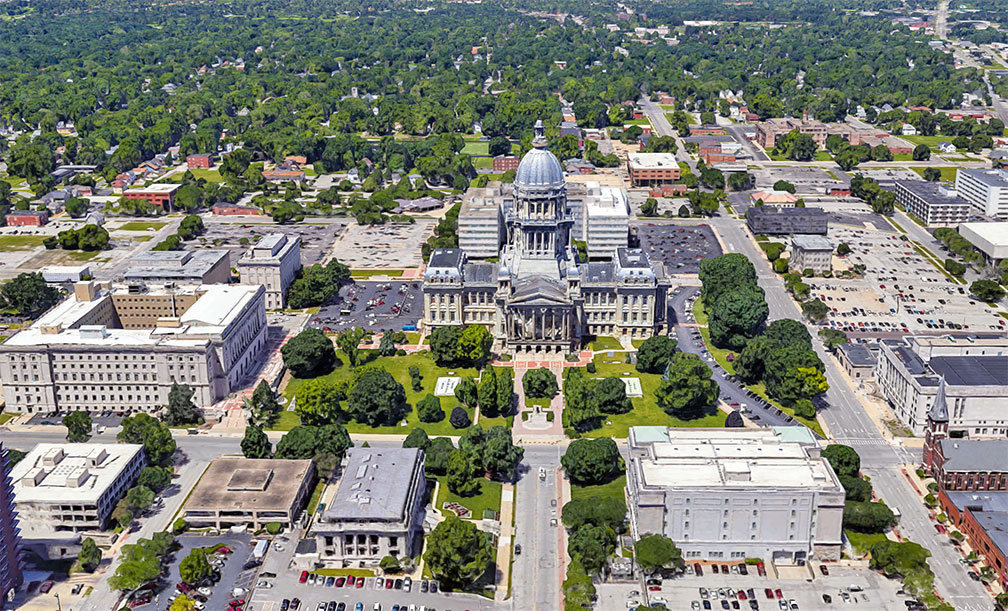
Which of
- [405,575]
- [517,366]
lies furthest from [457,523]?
[517,366]

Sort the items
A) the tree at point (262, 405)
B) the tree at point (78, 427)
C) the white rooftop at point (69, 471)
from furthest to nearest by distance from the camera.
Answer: the tree at point (262, 405) < the tree at point (78, 427) < the white rooftop at point (69, 471)

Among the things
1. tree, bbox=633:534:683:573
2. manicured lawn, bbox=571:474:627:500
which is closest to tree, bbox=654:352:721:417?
manicured lawn, bbox=571:474:627:500

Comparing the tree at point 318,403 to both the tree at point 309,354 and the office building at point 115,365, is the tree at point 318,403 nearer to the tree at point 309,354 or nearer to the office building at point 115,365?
the tree at point 309,354

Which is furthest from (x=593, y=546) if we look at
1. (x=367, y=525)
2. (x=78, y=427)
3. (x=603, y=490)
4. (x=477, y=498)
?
(x=78, y=427)

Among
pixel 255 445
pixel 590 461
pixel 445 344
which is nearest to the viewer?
pixel 590 461

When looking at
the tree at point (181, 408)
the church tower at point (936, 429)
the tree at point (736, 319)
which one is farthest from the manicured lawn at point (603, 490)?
the tree at point (181, 408)

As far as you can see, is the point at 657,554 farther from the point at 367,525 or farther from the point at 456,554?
the point at 367,525
